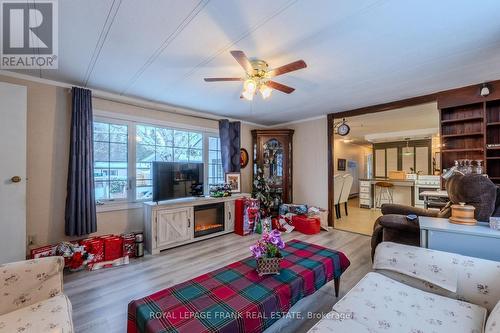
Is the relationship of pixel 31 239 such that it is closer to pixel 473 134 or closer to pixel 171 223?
pixel 171 223

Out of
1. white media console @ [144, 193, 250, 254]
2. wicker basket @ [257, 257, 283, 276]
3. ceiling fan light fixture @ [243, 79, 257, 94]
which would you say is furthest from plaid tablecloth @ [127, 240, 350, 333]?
white media console @ [144, 193, 250, 254]

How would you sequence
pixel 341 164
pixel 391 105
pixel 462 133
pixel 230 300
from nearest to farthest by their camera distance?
pixel 230 300 < pixel 462 133 < pixel 391 105 < pixel 341 164

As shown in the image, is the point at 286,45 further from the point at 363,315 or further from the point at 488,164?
the point at 488,164

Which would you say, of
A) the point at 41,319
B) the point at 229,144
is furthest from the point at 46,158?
the point at 229,144

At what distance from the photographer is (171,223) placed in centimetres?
329

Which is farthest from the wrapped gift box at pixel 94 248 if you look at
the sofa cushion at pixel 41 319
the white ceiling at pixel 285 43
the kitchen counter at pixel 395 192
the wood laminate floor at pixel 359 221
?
the kitchen counter at pixel 395 192

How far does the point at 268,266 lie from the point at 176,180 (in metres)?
2.37

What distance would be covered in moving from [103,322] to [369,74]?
11.8 ft

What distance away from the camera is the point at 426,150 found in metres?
6.68

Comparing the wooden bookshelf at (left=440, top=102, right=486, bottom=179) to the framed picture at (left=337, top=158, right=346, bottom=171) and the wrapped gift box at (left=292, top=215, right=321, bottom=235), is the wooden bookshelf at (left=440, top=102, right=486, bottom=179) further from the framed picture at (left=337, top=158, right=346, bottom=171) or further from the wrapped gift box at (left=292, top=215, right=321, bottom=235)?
the framed picture at (left=337, top=158, right=346, bottom=171)

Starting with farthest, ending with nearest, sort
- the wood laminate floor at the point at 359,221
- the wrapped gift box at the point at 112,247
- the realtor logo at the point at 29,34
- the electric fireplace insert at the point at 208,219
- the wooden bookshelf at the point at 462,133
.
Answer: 1. the wood laminate floor at the point at 359,221
2. the electric fireplace insert at the point at 208,219
3. the wooden bookshelf at the point at 462,133
4. the wrapped gift box at the point at 112,247
5. the realtor logo at the point at 29,34

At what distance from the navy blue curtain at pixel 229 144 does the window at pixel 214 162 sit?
0.54 feet

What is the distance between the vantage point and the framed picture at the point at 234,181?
4445 mm

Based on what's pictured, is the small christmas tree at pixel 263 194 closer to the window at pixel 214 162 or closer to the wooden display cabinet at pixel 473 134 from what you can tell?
the window at pixel 214 162
